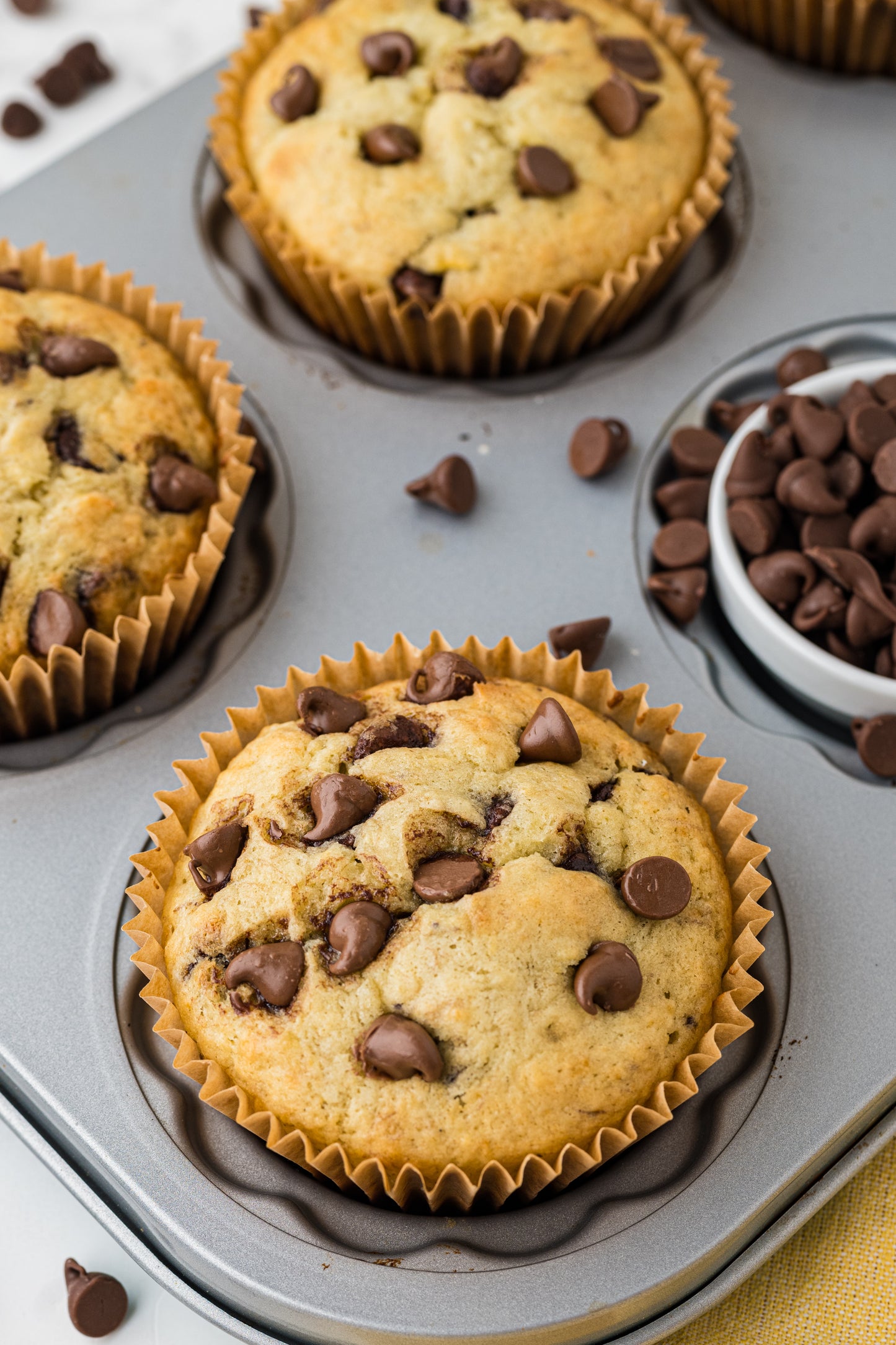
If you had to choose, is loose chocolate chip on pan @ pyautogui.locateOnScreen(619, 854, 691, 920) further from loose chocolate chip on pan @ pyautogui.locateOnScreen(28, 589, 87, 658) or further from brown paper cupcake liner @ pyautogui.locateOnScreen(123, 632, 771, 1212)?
loose chocolate chip on pan @ pyautogui.locateOnScreen(28, 589, 87, 658)

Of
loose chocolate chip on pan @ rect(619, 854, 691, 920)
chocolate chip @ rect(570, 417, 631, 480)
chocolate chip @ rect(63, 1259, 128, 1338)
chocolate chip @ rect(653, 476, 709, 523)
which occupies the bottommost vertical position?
chocolate chip @ rect(63, 1259, 128, 1338)

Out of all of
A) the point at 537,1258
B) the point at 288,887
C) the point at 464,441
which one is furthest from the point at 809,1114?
the point at 464,441

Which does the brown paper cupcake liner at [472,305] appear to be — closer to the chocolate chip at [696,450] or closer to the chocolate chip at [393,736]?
the chocolate chip at [696,450]

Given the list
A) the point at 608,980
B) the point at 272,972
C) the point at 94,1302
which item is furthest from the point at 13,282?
the point at 94,1302

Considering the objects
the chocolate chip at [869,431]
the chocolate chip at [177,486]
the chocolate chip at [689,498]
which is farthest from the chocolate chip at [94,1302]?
the chocolate chip at [869,431]

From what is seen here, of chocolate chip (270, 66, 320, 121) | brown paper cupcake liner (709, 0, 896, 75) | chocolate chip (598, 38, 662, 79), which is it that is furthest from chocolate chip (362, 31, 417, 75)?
brown paper cupcake liner (709, 0, 896, 75)

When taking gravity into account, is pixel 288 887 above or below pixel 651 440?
above

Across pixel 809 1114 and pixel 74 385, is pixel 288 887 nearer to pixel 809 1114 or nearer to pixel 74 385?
pixel 809 1114
